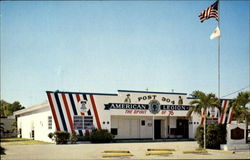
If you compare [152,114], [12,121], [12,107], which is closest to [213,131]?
[152,114]

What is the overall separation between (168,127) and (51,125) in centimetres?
1233

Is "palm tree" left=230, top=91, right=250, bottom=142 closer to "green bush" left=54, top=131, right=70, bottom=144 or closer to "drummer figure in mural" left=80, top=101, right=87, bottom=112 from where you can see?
"drummer figure in mural" left=80, top=101, right=87, bottom=112

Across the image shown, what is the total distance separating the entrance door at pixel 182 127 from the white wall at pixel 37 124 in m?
13.5

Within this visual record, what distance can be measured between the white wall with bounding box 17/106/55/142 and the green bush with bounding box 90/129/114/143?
11.5 feet

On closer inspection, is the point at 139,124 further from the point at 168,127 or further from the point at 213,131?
the point at 213,131

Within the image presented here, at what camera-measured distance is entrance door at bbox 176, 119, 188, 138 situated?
114 ft

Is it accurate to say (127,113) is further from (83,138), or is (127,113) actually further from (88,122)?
(83,138)

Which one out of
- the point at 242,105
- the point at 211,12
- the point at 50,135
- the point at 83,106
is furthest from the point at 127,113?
the point at 211,12

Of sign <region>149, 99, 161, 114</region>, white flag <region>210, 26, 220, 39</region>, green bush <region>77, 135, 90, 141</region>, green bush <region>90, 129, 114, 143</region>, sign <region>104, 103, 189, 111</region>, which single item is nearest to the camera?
white flag <region>210, 26, 220, 39</region>

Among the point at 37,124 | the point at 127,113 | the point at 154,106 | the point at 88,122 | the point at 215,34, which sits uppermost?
the point at 215,34

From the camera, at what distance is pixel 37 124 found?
33.9m

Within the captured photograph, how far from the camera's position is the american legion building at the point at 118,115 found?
28.1 m

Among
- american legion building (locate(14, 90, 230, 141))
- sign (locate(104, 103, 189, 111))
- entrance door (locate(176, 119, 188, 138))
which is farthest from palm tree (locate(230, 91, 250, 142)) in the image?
entrance door (locate(176, 119, 188, 138))

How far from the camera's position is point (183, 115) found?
108 ft
